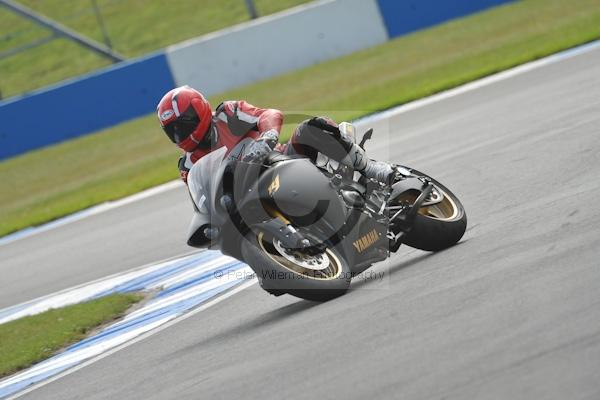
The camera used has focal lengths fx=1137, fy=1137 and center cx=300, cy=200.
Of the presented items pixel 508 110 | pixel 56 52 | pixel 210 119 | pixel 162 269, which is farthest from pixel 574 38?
pixel 56 52

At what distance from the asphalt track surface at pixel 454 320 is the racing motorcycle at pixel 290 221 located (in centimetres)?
20

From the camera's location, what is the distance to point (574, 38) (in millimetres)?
17625

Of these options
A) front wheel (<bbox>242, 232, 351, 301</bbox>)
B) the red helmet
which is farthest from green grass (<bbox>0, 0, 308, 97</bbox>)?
front wheel (<bbox>242, 232, 351, 301</bbox>)

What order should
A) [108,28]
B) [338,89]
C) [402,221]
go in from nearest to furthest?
1. [402,221]
2. [338,89]
3. [108,28]

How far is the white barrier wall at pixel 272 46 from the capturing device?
902 inches

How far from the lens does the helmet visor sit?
7359 mm

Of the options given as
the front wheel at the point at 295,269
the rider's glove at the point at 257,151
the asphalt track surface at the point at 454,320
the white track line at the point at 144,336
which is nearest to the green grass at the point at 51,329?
the white track line at the point at 144,336

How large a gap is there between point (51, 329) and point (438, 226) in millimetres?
3545

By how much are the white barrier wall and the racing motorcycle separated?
1590cm

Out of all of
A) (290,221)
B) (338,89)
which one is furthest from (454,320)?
(338,89)

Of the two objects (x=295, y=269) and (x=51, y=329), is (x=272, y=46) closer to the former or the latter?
(x=51, y=329)

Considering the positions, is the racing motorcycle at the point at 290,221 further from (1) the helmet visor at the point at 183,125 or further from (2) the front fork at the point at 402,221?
(1) the helmet visor at the point at 183,125

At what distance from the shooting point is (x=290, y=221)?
6.87 meters

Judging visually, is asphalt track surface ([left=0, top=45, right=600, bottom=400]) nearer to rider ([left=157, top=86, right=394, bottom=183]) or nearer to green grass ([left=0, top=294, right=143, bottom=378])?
rider ([left=157, top=86, right=394, bottom=183])
